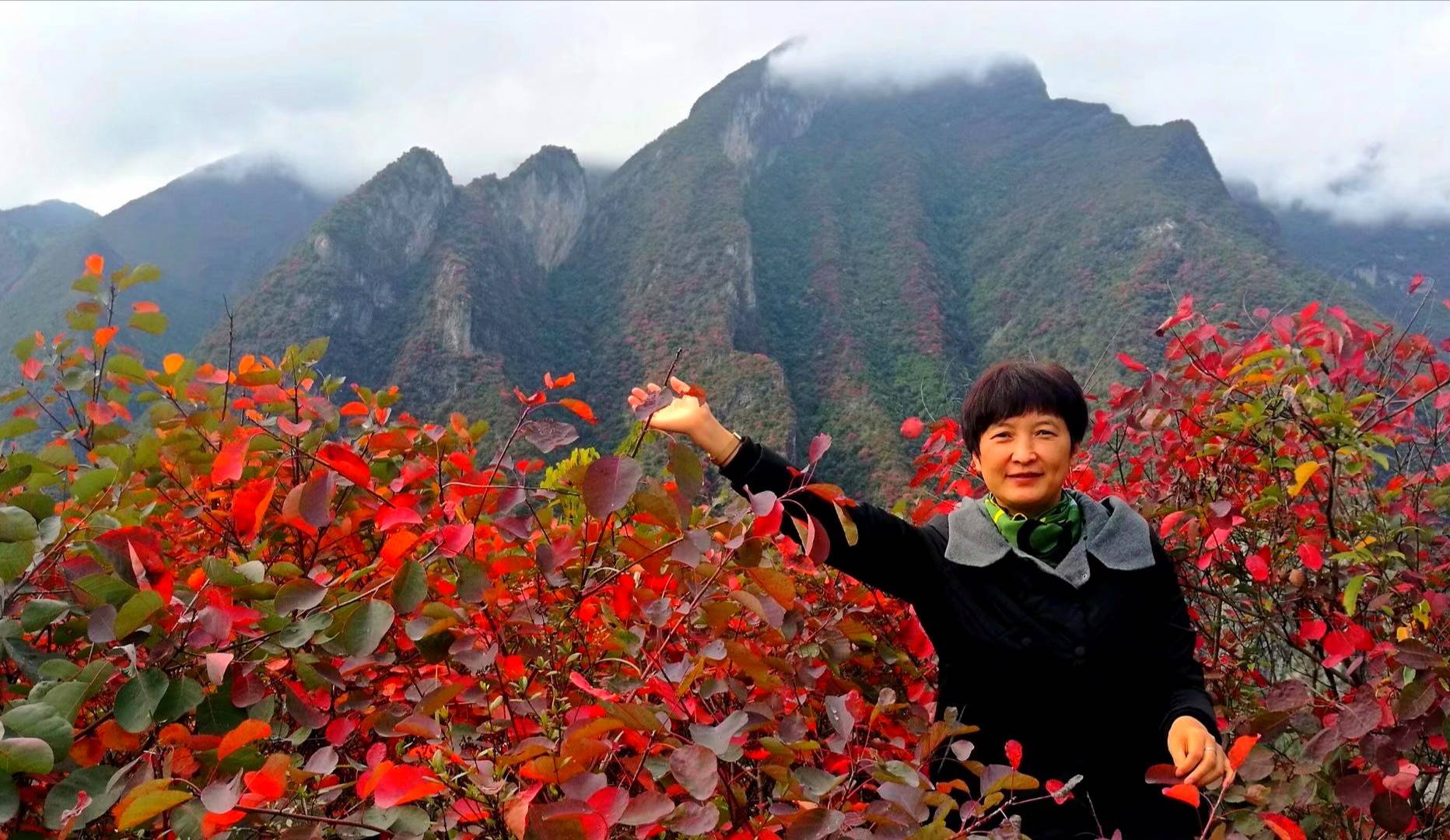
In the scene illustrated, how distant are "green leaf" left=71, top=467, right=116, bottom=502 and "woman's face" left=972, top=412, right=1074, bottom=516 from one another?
1456 millimetres

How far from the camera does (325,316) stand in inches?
1965

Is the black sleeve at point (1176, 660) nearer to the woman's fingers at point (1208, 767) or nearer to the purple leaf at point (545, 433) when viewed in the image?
the woman's fingers at point (1208, 767)

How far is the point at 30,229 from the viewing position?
243 feet

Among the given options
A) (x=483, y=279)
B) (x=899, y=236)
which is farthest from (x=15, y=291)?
(x=899, y=236)

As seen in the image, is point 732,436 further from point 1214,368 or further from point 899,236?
point 899,236

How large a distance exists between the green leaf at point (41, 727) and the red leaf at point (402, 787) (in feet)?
1.01

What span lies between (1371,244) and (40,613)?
84.4 meters

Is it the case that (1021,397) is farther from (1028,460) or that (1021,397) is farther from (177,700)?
(177,700)

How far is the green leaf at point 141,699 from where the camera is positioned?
2.46 ft

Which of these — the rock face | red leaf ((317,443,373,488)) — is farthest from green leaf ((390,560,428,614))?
the rock face

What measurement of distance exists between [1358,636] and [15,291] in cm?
7993

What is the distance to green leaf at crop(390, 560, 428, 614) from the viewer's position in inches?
32.3

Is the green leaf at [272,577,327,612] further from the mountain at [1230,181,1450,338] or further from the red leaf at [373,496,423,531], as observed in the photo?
the mountain at [1230,181,1450,338]

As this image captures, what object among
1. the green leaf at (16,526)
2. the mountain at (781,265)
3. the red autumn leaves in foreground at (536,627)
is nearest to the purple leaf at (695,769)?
the red autumn leaves in foreground at (536,627)
